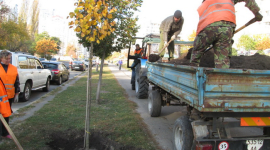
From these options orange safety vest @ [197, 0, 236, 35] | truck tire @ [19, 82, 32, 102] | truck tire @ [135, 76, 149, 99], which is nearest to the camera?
orange safety vest @ [197, 0, 236, 35]

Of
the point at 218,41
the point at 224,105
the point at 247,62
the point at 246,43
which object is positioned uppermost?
the point at 246,43

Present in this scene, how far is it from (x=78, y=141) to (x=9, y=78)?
187cm

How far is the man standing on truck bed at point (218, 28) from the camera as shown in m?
3.43

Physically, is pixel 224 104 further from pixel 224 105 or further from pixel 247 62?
pixel 247 62

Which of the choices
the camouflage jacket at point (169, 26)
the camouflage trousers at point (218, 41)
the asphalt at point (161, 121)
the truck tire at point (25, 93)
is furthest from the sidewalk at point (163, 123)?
the truck tire at point (25, 93)

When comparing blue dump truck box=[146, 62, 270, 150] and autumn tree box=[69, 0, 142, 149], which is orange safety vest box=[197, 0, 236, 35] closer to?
blue dump truck box=[146, 62, 270, 150]

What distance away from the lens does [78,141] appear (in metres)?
4.50

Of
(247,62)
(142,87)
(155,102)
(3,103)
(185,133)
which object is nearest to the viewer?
(185,133)

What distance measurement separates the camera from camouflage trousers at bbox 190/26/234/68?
345 cm

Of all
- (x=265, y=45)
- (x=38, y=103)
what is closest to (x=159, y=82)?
(x=38, y=103)

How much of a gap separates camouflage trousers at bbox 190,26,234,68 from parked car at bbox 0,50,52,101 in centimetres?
665

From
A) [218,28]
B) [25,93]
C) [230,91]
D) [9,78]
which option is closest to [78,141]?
[9,78]

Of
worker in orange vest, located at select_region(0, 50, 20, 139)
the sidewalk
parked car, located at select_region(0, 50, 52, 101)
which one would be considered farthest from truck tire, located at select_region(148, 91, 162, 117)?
parked car, located at select_region(0, 50, 52, 101)

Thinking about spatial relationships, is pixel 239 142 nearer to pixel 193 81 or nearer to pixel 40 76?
pixel 193 81
